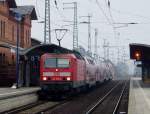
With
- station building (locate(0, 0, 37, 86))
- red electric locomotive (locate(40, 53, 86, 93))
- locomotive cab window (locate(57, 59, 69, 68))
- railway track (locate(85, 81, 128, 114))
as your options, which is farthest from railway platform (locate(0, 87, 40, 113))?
station building (locate(0, 0, 37, 86))

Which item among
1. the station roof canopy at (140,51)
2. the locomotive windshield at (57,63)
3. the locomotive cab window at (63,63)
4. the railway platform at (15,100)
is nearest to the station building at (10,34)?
the station roof canopy at (140,51)

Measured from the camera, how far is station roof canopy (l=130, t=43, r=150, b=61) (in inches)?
1923

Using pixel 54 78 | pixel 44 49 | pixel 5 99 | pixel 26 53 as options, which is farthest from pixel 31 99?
pixel 26 53

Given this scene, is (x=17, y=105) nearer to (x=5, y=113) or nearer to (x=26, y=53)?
(x=5, y=113)

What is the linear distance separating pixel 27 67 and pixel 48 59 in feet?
51.2

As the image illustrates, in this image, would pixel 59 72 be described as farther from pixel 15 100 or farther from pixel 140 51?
pixel 140 51

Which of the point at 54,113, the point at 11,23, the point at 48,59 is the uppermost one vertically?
the point at 11,23

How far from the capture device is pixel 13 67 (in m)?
47.7

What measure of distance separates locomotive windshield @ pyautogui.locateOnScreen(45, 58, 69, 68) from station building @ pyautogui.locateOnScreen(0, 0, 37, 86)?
12768 millimetres

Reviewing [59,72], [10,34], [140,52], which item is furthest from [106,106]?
[10,34]

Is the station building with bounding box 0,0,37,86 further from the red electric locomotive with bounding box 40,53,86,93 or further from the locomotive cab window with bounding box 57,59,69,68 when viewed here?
the locomotive cab window with bounding box 57,59,69,68

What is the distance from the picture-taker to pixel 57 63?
99.6 ft

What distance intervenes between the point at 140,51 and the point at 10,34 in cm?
1614

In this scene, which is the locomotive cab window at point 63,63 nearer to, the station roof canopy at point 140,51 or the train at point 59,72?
the train at point 59,72
